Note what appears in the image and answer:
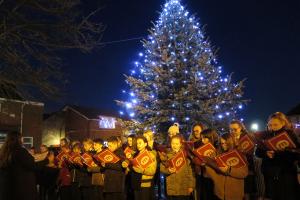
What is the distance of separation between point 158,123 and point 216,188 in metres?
11.3

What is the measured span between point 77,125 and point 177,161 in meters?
53.7

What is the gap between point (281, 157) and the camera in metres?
6.72

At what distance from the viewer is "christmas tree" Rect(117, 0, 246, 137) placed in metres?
18.2

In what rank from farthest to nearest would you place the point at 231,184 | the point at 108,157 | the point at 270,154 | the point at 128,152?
the point at 128,152
the point at 108,157
the point at 231,184
the point at 270,154

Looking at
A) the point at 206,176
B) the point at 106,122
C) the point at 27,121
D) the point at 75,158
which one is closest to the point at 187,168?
the point at 206,176

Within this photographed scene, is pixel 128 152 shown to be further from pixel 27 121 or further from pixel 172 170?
pixel 27 121

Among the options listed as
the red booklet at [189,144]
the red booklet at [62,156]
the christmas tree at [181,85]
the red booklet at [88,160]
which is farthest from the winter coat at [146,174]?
the christmas tree at [181,85]

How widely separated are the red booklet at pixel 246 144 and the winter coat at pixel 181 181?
109cm

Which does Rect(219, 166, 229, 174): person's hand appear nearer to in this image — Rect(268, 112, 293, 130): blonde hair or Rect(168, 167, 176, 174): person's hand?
Rect(168, 167, 176, 174): person's hand

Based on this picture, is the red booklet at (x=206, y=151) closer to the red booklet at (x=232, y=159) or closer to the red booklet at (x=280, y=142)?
the red booklet at (x=232, y=159)

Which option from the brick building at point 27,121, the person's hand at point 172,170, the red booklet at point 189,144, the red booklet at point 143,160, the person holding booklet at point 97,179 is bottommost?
the person holding booklet at point 97,179

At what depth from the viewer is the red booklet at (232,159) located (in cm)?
705

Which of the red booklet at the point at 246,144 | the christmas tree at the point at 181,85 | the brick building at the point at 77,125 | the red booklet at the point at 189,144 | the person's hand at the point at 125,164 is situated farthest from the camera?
the brick building at the point at 77,125

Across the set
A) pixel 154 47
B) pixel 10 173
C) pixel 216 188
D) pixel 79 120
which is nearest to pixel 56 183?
pixel 10 173
